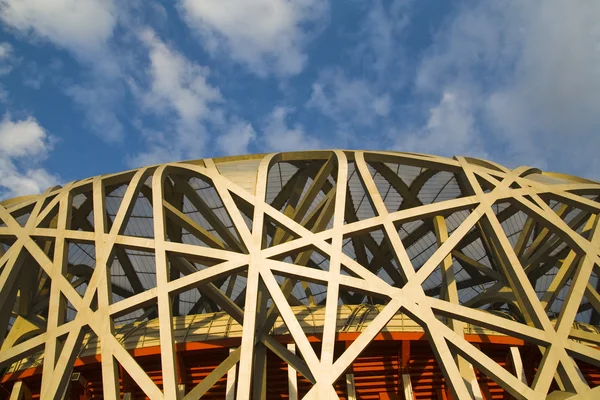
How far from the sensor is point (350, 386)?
16.1 meters

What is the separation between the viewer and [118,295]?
32.4 meters

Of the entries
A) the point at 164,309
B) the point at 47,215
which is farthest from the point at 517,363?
the point at 47,215

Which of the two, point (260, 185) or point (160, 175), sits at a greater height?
point (160, 175)

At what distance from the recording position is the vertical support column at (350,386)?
1582 cm

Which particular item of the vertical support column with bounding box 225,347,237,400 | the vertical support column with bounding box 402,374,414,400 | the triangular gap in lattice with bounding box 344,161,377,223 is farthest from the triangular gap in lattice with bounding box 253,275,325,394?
the triangular gap in lattice with bounding box 344,161,377,223

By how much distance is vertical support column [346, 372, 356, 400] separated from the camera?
51.9 ft

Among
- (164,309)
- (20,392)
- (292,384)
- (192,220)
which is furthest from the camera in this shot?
(192,220)

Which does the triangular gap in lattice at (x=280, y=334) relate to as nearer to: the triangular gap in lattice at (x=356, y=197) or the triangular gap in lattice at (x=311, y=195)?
the triangular gap in lattice at (x=311, y=195)

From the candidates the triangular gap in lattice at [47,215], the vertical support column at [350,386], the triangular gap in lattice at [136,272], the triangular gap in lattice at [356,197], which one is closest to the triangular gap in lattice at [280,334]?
the vertical support column at [350,386]

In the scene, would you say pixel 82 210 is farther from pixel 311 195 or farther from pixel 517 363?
pixel 517 363

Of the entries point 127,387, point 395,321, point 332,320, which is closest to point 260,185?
point 332,320

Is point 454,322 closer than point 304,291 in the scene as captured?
Yes

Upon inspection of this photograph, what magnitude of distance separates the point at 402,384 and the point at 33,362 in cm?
1504

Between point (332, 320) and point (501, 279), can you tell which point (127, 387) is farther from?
point (501, 279)
